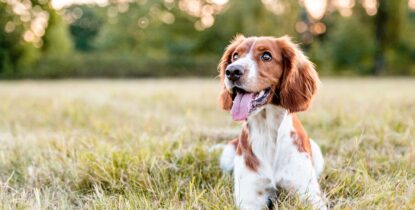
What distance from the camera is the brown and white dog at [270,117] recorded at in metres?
2.98

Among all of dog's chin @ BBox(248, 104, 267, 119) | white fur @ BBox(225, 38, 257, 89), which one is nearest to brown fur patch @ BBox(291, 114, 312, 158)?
dog's chin @ BBox(248, 104, 267, 119)

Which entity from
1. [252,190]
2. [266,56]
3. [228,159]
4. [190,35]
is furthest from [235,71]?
[190,35]

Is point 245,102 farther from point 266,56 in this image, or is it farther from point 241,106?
point 266,56

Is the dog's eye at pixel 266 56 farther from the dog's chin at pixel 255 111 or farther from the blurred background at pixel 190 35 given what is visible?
the blurred background at pixel 190 35

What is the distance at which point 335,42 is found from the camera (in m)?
33.0

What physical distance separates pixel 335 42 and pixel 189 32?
35.9ft

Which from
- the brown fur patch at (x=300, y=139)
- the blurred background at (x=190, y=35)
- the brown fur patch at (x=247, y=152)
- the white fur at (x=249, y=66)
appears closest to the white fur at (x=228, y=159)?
the brown fur patch at (x=247, y=152)

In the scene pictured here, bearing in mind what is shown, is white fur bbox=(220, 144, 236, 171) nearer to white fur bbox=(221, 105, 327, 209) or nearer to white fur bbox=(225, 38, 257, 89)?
white fur bbox=(221, 105, 327, 209)

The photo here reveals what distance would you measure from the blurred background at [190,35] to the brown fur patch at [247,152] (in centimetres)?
2478

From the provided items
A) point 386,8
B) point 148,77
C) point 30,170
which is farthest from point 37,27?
point 30,170

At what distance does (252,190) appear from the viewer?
3.05 meters

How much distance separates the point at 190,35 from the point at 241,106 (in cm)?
3222

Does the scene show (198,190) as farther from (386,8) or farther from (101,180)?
(386,8)

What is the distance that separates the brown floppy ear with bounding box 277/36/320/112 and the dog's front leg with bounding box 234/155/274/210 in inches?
20.7
